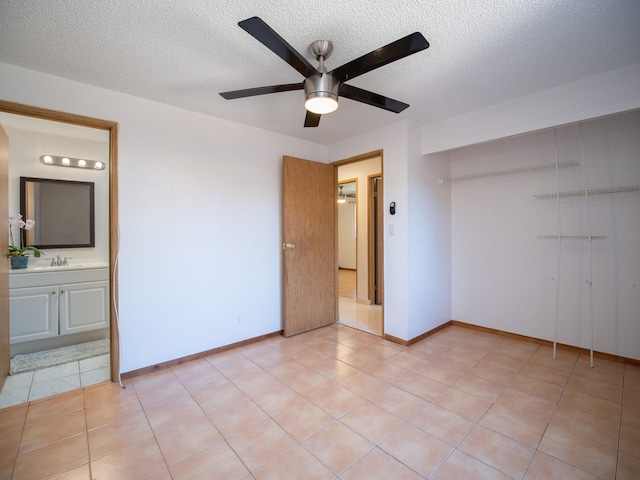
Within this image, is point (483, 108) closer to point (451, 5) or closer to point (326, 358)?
point (451, 5)

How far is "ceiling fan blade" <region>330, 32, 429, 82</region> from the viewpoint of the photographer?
1.33 m

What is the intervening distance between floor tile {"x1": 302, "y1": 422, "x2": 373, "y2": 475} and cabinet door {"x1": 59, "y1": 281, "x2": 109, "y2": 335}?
296 cm

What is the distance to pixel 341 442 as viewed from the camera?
5.59 feet

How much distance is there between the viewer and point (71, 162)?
11.5 ft

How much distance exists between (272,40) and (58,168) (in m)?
3.58

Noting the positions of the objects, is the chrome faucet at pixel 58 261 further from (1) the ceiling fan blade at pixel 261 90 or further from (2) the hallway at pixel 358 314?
(2) the hallway at pixel 358 314

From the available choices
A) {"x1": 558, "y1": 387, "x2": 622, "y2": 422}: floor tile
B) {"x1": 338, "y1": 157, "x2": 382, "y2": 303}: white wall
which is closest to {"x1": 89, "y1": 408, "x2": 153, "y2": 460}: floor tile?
{"x1": 558, "y1": 387, "x2": 622, "y2": 422}: floor tile

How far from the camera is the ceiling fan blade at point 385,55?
133 cm

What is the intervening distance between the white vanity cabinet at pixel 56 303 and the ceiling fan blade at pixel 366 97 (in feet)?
10.8

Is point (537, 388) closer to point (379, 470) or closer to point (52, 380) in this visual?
point (379, 470)

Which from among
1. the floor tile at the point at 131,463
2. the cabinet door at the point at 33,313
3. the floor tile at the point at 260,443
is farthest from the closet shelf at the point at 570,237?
the cabinet door at the point at 33,313

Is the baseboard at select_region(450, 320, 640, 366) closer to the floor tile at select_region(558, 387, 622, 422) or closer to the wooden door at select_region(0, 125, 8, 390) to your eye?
the floor tile at select_region(558, 387, 622, 422)

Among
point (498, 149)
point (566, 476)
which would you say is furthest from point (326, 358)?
point (498, 149)

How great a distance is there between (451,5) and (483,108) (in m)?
1.57
